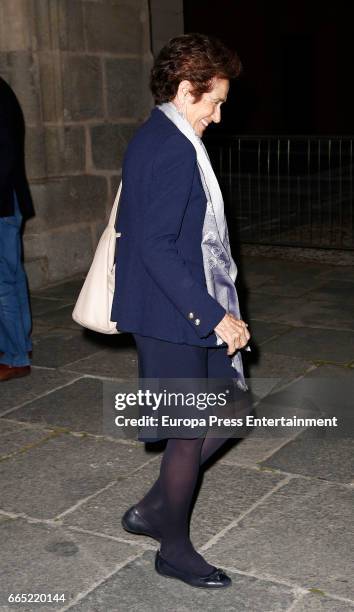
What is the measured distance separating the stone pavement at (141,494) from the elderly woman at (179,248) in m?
0.23

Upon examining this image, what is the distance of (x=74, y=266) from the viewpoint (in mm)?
8586

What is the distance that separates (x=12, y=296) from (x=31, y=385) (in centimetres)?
55

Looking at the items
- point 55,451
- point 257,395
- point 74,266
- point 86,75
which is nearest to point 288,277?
point 74,266

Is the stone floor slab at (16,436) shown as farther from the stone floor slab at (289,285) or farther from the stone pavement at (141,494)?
the stone floor slab at (289,285)

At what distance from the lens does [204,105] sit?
3047 mm

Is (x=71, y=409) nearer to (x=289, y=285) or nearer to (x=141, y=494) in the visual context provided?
(x=141, y=494)

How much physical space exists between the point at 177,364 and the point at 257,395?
89.6 inches

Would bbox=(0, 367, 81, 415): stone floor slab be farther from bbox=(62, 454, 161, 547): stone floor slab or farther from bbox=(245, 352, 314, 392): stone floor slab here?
bbox=(62, 454, 161, 547): stone floor slab

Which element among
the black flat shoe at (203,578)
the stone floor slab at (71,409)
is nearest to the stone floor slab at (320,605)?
the black flat shoe at (203,578)

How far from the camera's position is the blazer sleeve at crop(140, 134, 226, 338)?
9.52ft

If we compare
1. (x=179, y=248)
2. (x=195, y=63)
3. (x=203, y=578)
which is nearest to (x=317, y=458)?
(x=203, y=578)

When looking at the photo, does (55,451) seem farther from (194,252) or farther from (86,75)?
(86,75)

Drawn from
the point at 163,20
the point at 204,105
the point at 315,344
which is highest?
the point at 163,20

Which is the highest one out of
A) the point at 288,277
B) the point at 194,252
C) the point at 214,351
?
the point at 194,252
